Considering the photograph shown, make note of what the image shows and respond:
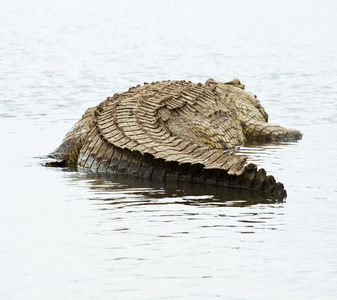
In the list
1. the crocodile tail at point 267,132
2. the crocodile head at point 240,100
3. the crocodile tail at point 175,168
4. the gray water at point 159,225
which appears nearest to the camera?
the gray water at point 159,225

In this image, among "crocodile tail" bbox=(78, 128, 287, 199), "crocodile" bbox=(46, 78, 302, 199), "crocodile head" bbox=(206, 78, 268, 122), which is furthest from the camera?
"crocodile head" bbox=(206, 78, 268, 122)

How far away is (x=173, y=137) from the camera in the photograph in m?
7.80

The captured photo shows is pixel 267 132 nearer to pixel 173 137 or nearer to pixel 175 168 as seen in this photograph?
pixel 173 137

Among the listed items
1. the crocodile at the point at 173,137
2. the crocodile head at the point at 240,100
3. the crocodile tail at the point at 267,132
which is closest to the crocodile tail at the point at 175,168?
the crocodile at the point at 173,137

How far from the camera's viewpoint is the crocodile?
689 cm

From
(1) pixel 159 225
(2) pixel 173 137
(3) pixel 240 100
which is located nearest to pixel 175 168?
(2) pixel 173 137

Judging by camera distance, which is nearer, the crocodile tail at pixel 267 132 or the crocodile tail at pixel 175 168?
the crocodile tail at pixel 175 168

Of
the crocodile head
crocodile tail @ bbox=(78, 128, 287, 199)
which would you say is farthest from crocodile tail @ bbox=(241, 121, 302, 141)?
crocodile tail @ bbox=(78, 128, 287, 199)

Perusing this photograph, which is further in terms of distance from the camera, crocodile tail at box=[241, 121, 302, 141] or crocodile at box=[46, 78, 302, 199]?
crocodile tail at box=[241, 121, 302, 141]

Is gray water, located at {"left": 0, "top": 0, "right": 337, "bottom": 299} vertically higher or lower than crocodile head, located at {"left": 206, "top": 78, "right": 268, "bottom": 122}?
lower

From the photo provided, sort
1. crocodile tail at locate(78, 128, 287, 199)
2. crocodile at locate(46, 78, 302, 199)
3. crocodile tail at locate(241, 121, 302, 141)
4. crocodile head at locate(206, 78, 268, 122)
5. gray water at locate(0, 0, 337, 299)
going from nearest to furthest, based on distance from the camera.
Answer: gray water at locate(0, 0, 337, 299)
crocodile tail at locate(78, 128, 287, 199)
crocodile at locate(46, 78, 302, 199)
crocodile tail at locate(241, 121, 302, 141)
crocodile head at locate(206, 78, 268, 122)

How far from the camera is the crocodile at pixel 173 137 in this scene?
271 inches

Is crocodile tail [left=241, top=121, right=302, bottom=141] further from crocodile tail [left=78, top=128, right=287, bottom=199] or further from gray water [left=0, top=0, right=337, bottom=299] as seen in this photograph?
crocodile tail [left=78, top=128, right=287, bottom=199]

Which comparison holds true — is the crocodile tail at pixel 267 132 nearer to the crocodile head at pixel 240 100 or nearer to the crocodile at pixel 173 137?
the crocodile at pixel 173 137
